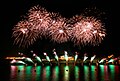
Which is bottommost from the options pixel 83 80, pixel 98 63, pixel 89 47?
pixel 83 80

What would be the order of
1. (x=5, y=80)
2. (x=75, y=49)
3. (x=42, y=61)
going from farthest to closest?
(x=75, y=49), (x=42, y=61), (x=5, y=80)

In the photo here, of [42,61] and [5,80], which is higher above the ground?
[42,61]

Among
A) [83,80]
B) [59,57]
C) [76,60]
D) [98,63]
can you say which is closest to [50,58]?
[59,57]

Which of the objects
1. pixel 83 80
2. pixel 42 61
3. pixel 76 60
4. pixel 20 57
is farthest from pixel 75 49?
pixel 83 80

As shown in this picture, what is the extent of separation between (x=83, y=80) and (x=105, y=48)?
51535mm

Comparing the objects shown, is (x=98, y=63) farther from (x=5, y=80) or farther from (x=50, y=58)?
(x=5, y=80)

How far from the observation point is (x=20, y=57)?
82.9m

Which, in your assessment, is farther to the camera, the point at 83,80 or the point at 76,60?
the point at 76,60

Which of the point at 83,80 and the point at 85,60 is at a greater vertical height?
the point at 85,60

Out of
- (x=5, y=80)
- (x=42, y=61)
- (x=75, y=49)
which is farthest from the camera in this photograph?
(x=75, y=49)

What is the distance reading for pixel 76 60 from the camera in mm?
78688

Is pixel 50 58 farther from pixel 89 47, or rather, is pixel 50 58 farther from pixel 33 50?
pixel 89 47

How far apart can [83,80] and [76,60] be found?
1945 inches

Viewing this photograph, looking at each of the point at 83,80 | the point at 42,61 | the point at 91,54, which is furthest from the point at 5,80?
the point at 91,54
